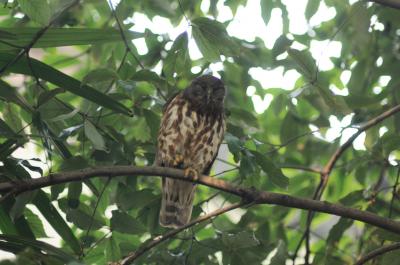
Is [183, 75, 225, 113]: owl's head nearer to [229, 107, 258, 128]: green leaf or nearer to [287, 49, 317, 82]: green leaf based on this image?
[229, 107, 258, 128]: green leaf

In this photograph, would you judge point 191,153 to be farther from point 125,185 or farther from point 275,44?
point 275,44

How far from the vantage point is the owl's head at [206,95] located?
3.68 meters

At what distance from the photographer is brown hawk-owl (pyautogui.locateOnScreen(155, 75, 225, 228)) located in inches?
139

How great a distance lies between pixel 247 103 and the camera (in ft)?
12.9

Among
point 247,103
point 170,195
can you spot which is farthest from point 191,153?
point 247,103

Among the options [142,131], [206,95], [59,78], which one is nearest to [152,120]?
[142,131]

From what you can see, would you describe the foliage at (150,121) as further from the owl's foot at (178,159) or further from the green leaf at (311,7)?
the owl's foot at (178,159)

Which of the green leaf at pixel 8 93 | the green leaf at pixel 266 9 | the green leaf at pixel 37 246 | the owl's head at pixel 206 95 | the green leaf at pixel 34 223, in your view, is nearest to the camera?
the green leaf at pixel 37 246

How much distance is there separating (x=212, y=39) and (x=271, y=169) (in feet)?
2.04

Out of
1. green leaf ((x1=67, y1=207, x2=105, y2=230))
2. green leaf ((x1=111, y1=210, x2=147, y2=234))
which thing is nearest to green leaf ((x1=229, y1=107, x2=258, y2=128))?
green leaf ((x1=111, y1=210, x2=147, y2=234))

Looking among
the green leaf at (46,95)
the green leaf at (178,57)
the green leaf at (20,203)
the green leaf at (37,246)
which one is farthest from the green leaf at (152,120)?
the green leaf at (37,246)

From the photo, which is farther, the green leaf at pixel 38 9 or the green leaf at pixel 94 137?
the green leaf at pixel 94 137

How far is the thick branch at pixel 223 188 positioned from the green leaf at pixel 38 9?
1.78ft

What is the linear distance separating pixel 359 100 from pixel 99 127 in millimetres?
1379
